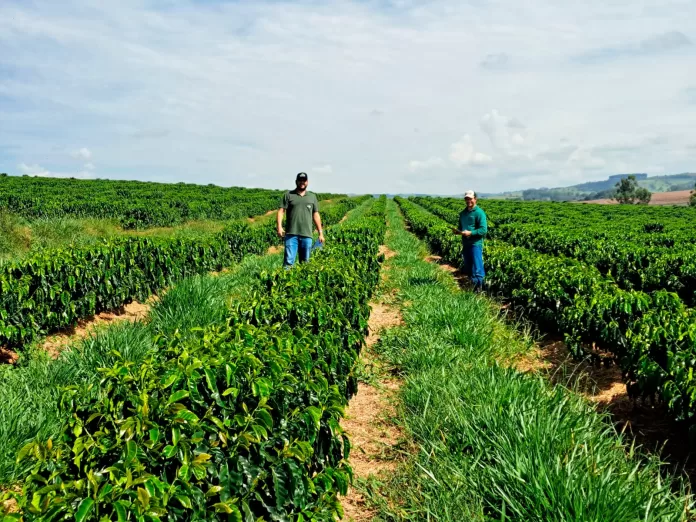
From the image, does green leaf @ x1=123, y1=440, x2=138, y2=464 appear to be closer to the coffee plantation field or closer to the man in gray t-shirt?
the coffee plantation field

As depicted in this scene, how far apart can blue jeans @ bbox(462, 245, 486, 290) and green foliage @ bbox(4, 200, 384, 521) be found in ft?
23.4

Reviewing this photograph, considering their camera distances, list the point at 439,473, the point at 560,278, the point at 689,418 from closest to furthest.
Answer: the point at 439,473, the point at 689,418, the point at 560,278

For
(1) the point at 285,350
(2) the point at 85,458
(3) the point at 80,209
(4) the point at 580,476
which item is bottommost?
(4) the point at 580,476

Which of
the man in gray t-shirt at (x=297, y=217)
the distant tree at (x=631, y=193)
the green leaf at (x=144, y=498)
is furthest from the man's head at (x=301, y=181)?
the distant tree at (x=631, y=193)

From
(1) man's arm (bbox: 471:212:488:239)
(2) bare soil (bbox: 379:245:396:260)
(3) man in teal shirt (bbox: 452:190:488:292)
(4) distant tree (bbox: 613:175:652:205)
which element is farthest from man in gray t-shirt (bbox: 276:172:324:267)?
(4) distant tree (bbox: 613:175:652:205)

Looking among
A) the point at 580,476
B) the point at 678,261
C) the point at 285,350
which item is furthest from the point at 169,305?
the point at 678,261

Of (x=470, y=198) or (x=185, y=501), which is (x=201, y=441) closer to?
(x=185, y=501)

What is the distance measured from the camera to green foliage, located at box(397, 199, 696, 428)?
156 inches

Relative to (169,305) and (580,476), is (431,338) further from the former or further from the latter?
(169,305)

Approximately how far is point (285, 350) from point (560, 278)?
5920 mm

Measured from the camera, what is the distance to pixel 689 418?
12.6ft

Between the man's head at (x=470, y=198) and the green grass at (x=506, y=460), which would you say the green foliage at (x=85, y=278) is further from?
the man's head at (x=470, y=198)

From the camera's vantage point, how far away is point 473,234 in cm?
947

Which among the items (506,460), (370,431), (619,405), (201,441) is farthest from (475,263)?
(201,441)
